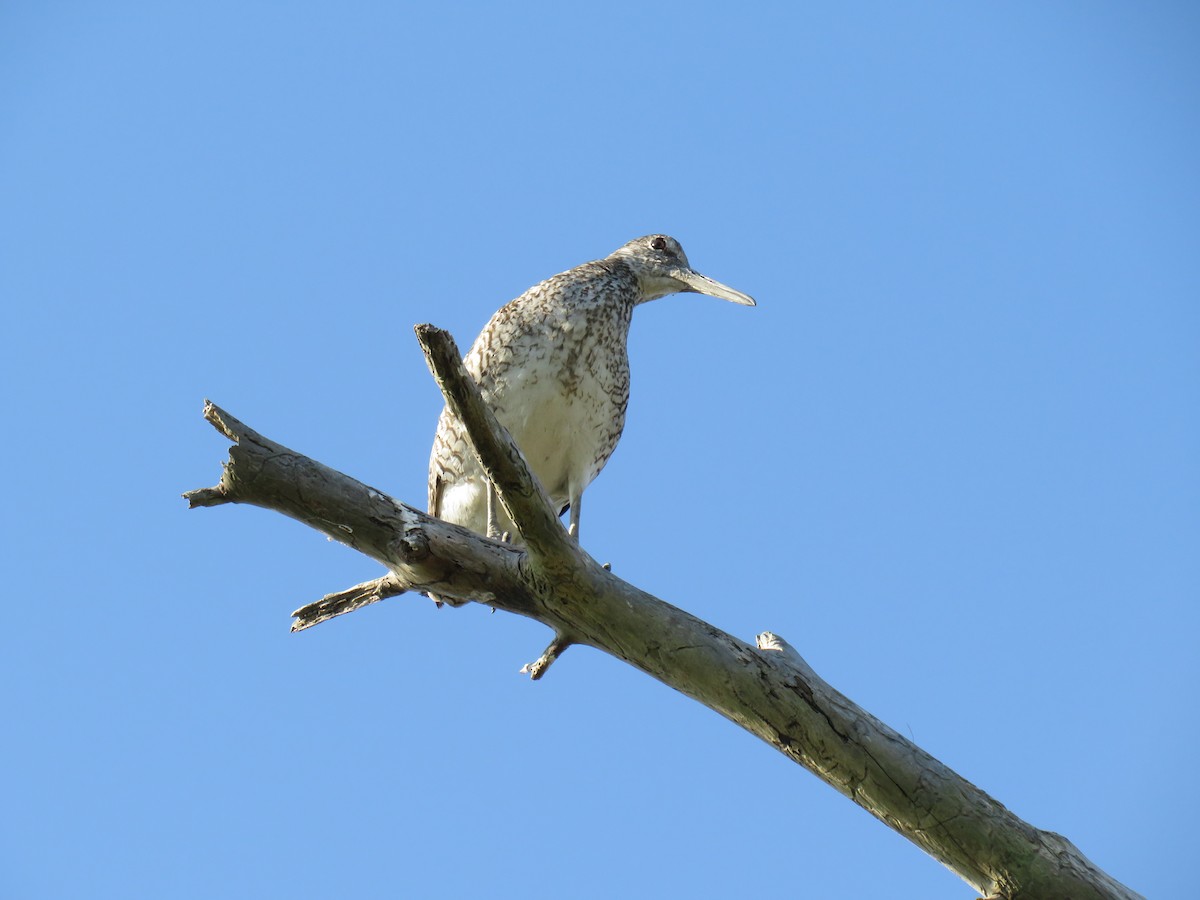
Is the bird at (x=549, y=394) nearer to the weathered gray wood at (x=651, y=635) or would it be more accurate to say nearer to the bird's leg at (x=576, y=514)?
the bird's leg at (x=576, y=514)

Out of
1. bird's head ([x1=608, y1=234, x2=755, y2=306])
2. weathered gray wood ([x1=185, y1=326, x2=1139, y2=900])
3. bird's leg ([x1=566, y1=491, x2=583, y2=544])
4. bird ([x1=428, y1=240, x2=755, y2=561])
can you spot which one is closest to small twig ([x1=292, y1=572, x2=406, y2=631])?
weathered gray wood ([x1=185, y1=326, x2=1139, y2=900])

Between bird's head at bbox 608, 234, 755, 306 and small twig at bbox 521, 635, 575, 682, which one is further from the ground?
bird's head at bbox 608, 234, 755, 306

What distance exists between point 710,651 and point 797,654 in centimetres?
41

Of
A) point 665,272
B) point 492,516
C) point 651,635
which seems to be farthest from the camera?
point 665,272

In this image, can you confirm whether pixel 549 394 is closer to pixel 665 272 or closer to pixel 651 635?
pixel 665 272

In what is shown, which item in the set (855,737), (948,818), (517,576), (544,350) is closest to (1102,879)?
A: (948,818)

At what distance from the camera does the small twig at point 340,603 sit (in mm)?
6141

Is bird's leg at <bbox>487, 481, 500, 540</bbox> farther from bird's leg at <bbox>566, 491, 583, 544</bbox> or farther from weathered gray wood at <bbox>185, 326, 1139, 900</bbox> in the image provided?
weathered gray wood at <bbox>185, 326, 1139, 900</bbox>

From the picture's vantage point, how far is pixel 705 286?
973 centimetres

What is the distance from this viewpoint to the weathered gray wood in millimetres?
5105

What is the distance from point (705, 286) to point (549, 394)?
7.40ft

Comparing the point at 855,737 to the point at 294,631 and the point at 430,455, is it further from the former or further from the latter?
the point at 430,455

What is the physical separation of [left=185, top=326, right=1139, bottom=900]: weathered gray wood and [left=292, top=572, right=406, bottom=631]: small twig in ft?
0.80

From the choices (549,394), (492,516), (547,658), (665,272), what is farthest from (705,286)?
(547,658)
